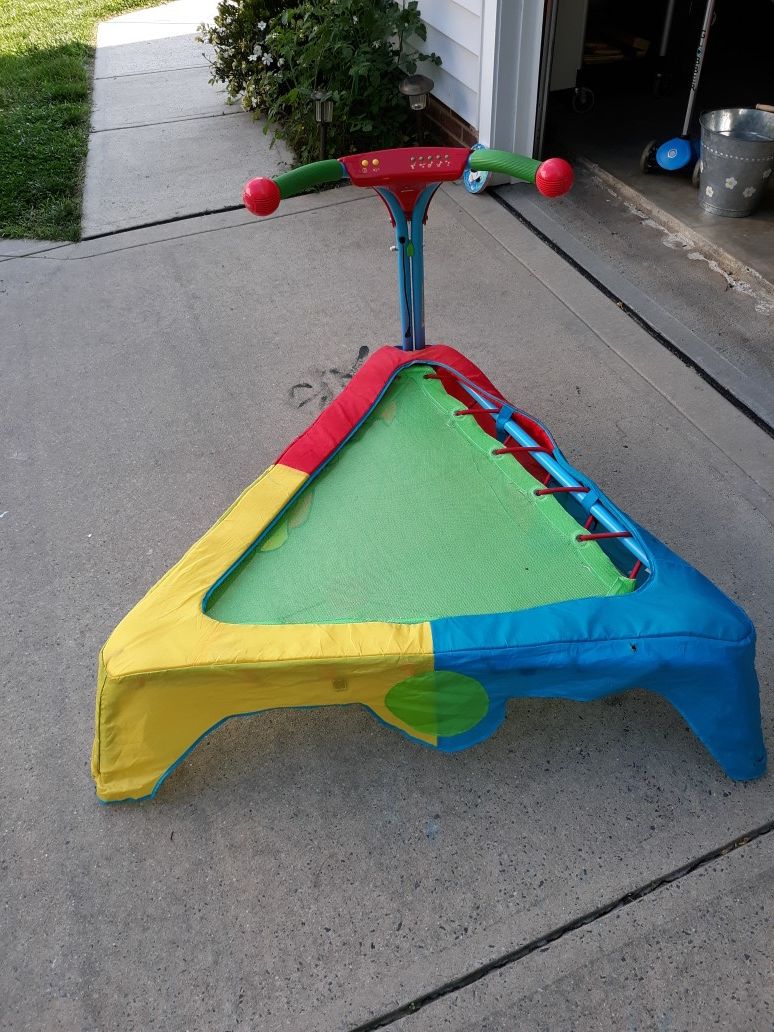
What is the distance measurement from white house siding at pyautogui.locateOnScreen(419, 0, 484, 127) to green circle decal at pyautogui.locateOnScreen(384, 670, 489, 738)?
3.49 metres

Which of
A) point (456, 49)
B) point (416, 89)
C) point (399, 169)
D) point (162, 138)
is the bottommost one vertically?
point (162, 138)

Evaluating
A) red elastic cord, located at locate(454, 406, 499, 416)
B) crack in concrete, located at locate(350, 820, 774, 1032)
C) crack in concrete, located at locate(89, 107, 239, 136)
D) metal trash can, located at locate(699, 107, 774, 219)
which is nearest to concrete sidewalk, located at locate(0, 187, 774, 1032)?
crack in concrete, located at locate(350, 820, 774, 1032)

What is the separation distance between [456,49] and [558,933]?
4171 mm

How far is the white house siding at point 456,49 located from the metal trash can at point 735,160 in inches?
44.8

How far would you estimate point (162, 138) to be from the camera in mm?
5438

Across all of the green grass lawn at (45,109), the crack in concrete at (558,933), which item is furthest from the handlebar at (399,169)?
the green grass lawn at (45,109)

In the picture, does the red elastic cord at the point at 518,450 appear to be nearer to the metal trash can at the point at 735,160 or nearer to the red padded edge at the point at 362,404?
the red padded edge at the point at 362,404

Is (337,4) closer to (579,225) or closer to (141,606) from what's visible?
(579,225)

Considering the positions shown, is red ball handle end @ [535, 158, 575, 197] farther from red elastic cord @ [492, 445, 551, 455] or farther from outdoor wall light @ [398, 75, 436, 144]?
→ outdoor wall light @ [398, 75, 436, 144]

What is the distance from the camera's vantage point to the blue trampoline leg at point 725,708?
1.90m

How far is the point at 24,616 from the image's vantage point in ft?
8.46

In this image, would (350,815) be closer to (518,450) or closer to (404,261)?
(518,450)

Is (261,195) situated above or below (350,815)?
above

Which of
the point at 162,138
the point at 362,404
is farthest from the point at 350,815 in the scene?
the point at 162,138
